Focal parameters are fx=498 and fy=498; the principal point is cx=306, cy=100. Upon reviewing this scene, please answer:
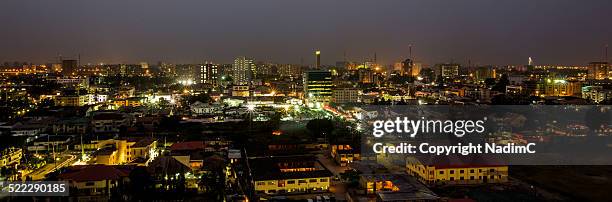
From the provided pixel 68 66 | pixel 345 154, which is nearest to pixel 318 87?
pixel 345 154

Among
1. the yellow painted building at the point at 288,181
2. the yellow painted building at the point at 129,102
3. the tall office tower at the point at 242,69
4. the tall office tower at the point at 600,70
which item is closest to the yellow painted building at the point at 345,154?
the yellow painted building at the point at 288,181

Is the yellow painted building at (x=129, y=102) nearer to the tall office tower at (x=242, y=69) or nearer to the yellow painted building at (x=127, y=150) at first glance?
the yellow painted building at (x=127, y=150)

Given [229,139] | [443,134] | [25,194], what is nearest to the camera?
[25,194]

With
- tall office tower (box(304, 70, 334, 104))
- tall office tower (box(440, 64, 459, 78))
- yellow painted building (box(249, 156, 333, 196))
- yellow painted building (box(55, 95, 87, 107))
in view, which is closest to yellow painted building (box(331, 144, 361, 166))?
yellow painted building (box(249, 156, 333, 196))

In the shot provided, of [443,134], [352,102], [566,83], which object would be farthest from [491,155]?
[566,83]

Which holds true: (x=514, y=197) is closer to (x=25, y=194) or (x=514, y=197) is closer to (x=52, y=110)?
(x=25, y=194)

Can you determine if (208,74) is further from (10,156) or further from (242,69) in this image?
(10,156)

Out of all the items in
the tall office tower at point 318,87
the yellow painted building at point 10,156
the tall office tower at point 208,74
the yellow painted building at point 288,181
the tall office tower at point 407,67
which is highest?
the tall office tower at point 407,67

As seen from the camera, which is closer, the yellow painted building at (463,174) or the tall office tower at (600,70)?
the yellow painted building at (463,174)
